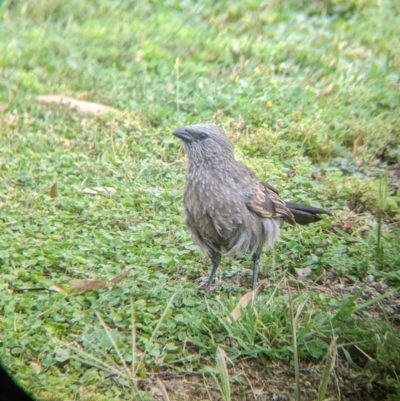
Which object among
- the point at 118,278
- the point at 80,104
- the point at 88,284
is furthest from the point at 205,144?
the point at 80,104

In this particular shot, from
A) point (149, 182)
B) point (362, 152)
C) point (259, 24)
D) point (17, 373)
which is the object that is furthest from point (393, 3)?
point (17, 373)

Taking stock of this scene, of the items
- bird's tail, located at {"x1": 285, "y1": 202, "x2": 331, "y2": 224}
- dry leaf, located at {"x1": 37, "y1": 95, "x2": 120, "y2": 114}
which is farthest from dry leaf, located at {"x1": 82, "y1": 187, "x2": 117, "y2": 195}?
bird's tail, located at {"x1": 285, "y1": 202, "x2": 331, "y2": 224}

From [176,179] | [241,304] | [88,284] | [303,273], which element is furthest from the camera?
[176,179]

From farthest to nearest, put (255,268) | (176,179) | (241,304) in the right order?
(176,179) → (255,268) → (241,304)

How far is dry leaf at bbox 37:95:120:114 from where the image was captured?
7.29 m

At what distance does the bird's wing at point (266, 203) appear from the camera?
5195mm

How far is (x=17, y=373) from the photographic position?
4.18m

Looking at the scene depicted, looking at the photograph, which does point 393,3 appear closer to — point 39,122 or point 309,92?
point 309,92

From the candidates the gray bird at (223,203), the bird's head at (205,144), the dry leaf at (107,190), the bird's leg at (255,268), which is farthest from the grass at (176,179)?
the bird's head at (205,144)

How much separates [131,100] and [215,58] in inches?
47.1

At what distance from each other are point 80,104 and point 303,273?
3.01 meters

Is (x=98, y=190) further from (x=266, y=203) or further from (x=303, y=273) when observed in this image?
(x=303, y=273)

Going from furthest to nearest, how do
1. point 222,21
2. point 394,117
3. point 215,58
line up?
point 222,21, point 215,58, point 394,117

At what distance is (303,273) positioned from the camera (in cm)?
536
